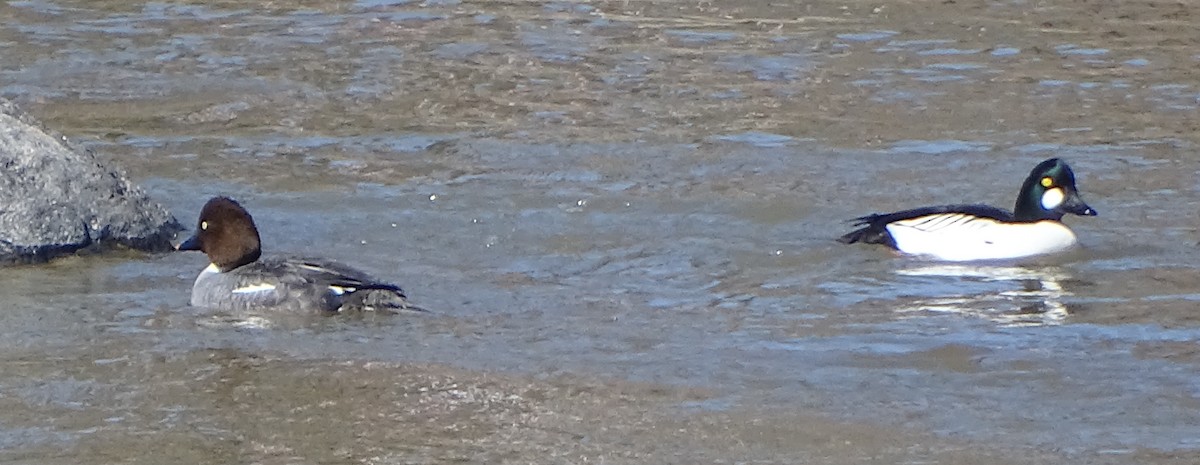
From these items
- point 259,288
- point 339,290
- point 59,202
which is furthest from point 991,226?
point 59,202

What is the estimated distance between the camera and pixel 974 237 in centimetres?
1105

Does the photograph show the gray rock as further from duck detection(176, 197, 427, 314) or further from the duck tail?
the duck tail

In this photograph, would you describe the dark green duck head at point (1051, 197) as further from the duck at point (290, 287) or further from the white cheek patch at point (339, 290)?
the white cheek patch at point (339, 290)

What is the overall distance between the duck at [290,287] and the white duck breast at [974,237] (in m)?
3.05

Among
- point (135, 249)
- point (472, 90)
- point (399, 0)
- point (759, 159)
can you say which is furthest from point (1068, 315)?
point (399, 0)

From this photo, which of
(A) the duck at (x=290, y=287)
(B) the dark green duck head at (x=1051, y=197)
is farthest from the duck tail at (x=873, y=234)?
(A) the duck at (x=290, y=287)

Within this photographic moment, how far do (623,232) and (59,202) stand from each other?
3165mm

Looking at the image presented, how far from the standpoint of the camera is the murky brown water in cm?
723

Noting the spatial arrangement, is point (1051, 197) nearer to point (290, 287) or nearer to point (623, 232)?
point (623, 232)

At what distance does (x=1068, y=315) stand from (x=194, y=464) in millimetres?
4454

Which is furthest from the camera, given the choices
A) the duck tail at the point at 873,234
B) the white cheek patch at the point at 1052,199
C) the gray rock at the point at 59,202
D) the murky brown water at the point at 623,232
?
the white cheek patch at the point at 1052,199

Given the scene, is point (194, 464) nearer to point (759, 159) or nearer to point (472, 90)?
point (759, 159)

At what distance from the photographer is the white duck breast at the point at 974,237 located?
10828 mm

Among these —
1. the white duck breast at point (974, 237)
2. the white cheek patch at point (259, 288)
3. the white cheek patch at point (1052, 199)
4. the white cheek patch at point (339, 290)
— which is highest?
the white cheek patch at point (339, 290)
